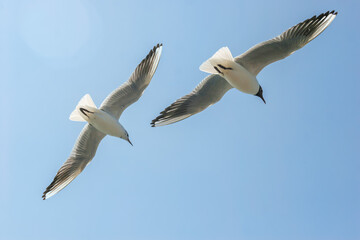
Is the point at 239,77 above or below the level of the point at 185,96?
below

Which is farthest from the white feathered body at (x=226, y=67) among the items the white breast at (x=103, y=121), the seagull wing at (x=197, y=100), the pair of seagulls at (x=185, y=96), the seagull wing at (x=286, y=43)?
the white breast at (x=103, y=121)

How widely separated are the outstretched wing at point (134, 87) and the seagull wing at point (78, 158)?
52 centimetres

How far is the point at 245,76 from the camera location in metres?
7.01

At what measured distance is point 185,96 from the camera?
752 centimetres

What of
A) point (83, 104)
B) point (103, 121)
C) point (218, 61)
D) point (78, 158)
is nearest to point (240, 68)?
point (218, 61)

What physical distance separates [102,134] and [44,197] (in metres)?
1.37

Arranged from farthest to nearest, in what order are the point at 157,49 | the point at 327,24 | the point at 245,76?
the point at 157,49 < the point at 245,76 < the point at 327,24

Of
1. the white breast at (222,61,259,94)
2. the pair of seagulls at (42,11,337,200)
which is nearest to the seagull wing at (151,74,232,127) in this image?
the pair of seagulls at (42,11,337,200)

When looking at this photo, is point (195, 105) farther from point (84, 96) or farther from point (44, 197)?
point (44, 197)

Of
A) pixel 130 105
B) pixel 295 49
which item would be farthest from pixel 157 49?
pixel 295 49

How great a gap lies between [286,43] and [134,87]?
2.39 meters

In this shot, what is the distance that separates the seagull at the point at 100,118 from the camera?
7.26m

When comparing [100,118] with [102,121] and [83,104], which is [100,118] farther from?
[83,104]

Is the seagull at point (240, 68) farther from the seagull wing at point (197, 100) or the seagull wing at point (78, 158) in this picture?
the seagull wing at point (78, 158)
